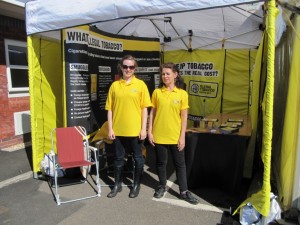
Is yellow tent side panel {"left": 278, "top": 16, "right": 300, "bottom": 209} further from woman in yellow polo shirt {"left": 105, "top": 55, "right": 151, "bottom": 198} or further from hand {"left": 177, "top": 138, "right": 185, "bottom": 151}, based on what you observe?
woman in yellow polo shirt {"left": 105, "top": 55, "right": 151, "bottom": 198}

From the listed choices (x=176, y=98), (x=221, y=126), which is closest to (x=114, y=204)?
(x=176, y=98)

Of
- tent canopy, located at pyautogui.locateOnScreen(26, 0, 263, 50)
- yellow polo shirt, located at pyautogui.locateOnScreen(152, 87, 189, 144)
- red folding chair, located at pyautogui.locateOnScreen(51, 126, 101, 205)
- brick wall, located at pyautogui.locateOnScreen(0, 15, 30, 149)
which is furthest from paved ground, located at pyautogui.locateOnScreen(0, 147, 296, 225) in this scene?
tent canopy, located at pyautogui.locateOnScreen(26, 0, 263, 50)

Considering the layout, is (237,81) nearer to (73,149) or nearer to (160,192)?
(160,192)

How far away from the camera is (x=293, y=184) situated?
9.94ft

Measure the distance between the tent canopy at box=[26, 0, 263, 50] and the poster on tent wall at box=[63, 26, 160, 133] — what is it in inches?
17.9

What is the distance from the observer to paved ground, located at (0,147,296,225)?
3.33 metres

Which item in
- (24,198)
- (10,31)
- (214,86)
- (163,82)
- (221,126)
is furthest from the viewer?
(214,86)

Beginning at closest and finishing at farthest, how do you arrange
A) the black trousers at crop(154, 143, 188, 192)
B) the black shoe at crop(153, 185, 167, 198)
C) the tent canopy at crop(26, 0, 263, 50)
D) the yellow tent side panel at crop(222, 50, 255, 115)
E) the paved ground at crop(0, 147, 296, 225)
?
1. the tent canopy at crop(26, 0, 263, 50)
2. the paved ground at crop(0, 147, 296, 225)
3. the black trousers at crop(154, 143, 188, 192)
4. the black shoe at crop(153, 185, 167, 198)
5. the yellow tent side panel at crop(222, 50, 255, 115)

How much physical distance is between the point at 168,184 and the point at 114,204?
100 centimetres

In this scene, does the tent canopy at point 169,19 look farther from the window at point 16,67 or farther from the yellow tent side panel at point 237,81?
the window at point 16,67

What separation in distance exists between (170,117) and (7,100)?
4430mm

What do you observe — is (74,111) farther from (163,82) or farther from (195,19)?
(195,19)

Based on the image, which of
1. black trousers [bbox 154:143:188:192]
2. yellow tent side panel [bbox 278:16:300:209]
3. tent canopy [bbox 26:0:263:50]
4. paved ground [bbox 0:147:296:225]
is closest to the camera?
yellow tent side panel [bbox 278:16:300:209]

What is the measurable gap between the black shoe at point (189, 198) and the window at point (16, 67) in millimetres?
4694
